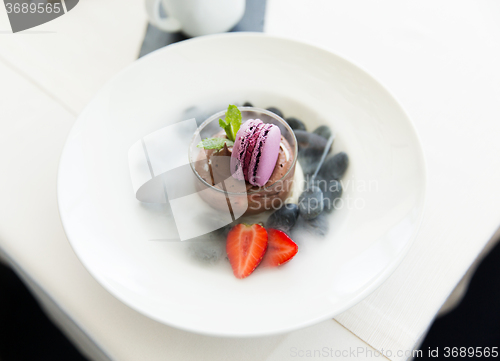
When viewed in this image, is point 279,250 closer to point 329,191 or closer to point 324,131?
point 329,191

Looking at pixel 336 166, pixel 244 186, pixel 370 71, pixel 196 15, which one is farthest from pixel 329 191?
pixel 196 15

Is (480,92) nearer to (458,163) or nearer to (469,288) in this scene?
(458,163)

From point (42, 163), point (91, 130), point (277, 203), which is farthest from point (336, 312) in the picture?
point (42, 163)

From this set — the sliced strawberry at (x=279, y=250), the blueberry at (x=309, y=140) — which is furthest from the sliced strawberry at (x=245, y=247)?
the blueberry at (x=309, y=140)

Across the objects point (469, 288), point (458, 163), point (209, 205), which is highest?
point (458, 163)

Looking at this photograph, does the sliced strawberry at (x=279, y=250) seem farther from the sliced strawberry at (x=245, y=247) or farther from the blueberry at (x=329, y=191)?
the blueberry at (x=329, y=191)

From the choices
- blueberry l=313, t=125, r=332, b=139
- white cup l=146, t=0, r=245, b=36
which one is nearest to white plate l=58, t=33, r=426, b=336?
blueberry l=313, t=125, r=332, b=139

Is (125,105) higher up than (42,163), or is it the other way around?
(125,105)
